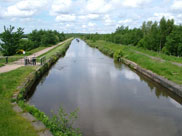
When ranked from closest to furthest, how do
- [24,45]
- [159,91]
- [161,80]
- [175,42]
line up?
[159,91], [161,80], [175,42], [24,45]

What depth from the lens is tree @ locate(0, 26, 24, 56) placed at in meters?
21.0

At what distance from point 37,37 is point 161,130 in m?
38.1

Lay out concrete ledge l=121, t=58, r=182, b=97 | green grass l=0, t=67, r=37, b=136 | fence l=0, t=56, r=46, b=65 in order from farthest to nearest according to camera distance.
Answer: fence l=0, t=56, r=46, b=65 < concrete ledge l=121, t=58, r=182, b=97 < green grass l=0, t=67, r=37, b=136

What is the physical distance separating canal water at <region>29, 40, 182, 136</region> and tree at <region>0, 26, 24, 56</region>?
9.65 meters

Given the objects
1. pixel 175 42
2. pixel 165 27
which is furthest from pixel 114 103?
pixel 165 27

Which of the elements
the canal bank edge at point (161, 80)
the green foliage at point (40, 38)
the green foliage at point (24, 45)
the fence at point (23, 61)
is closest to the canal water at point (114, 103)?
the canal bank edge at point (161, 80)

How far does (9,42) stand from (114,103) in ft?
55.4

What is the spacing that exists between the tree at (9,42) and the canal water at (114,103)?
9.65 m

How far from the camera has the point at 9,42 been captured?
69.9ft

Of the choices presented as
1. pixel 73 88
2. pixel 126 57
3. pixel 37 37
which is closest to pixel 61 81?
pixel 73 88

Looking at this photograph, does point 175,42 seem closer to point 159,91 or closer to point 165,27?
point 165,27

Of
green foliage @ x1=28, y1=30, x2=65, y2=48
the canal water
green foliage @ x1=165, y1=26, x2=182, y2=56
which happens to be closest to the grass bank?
the canal water

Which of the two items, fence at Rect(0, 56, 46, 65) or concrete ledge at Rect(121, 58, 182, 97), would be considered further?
fence at Rect(0, 56, 46, 65)

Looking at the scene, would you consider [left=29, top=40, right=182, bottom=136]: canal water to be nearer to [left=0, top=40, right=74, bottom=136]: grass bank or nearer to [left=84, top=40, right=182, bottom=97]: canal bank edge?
[left=84, top=40, right=182, bottom=97]: canal bank edge
